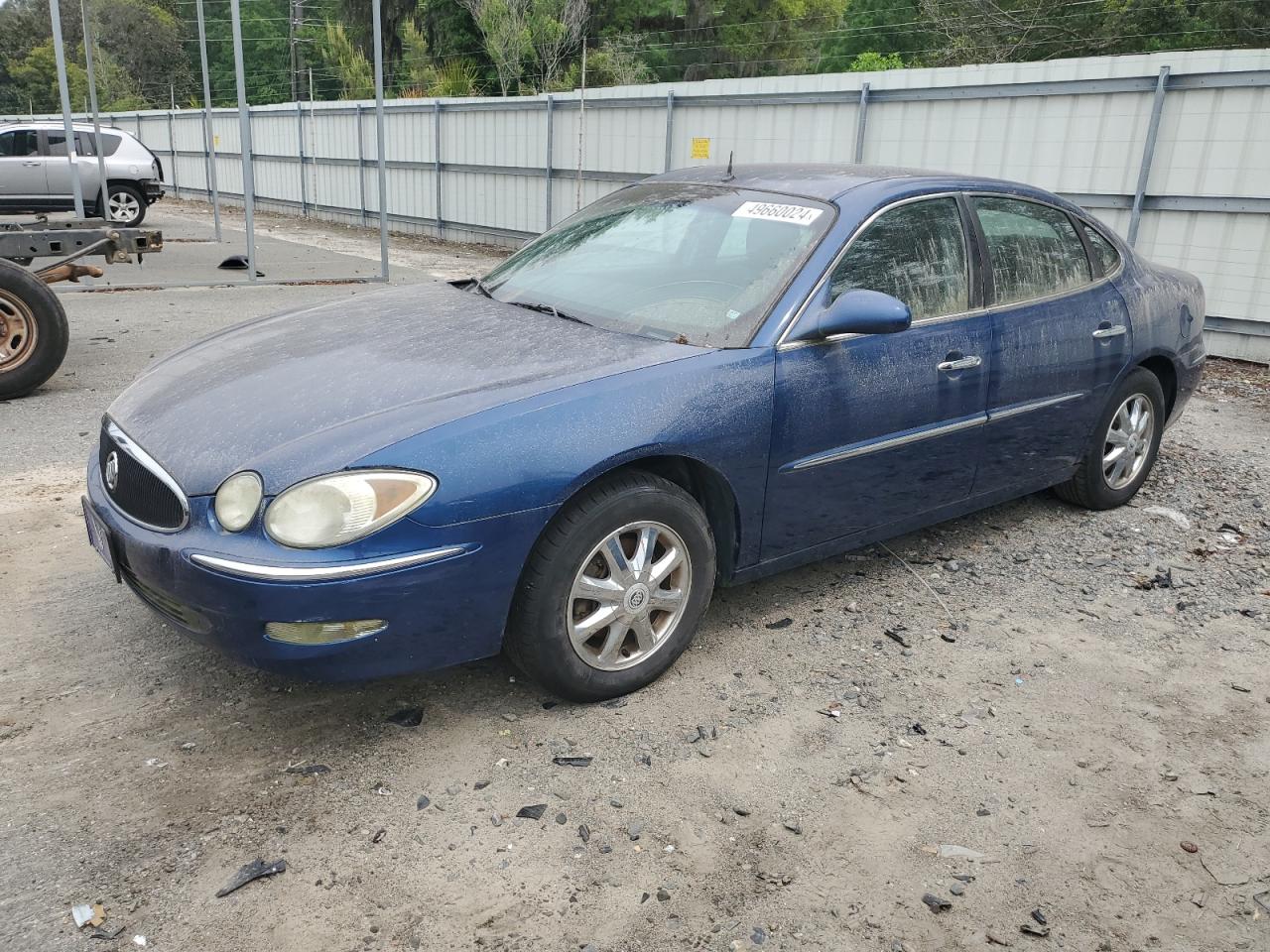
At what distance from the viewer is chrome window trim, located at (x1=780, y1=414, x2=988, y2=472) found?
3510 mm

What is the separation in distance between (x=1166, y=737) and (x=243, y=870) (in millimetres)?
2725

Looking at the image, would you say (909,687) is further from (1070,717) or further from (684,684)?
(684,684)

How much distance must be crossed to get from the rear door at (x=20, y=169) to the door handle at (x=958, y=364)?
18.8m

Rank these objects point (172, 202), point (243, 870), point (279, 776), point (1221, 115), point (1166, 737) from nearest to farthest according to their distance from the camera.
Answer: point (243, 870), point (279, 776), point (1166, 737), point (1221, 115), point (172, 202)

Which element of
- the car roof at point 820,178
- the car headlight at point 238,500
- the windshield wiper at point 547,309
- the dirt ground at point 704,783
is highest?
the car roof at point 820,178

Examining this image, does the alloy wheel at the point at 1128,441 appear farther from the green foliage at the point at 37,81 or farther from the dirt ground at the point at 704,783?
the green foliage at the point at 37,81

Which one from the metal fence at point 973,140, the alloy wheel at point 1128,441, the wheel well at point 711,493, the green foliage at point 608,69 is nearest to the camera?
the wheel well at point 711,493

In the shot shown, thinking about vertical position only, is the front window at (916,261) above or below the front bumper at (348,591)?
above

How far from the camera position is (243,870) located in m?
2.46

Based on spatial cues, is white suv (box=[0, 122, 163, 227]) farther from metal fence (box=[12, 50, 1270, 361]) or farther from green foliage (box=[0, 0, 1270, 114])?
green foliage (box=[0, 0, 1270, 114])

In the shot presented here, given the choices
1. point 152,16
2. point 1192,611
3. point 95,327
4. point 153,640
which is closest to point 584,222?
point 153,640

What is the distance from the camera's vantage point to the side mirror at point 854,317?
344 cm

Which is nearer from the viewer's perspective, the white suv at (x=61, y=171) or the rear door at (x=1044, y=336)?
the rear door at (x=1044, y=336)

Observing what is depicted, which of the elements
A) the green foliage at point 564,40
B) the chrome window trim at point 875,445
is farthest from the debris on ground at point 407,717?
the green foliage at point 564,40
